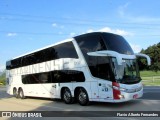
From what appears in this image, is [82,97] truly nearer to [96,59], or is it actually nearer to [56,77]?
[96,59]

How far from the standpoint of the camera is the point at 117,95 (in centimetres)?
1417

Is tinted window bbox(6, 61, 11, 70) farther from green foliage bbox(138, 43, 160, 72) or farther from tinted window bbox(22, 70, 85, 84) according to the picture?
green foliage bbox(138, 43, 160, 72)

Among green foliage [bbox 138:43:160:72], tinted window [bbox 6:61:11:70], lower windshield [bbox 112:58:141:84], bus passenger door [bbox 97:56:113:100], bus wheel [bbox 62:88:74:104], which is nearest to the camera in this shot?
lower windshield [bbox 112:58:141:84]

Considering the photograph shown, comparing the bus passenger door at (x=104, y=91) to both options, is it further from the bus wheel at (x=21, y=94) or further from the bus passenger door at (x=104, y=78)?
the bus wheel at (x=21, y=94)

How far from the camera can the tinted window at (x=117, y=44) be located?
14906mm

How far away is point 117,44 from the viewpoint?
15.2 metres

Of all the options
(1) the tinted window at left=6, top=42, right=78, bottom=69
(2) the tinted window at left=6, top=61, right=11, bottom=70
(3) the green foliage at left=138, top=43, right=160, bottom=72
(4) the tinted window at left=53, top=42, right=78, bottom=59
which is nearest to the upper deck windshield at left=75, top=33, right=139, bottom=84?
(4) the tinted window at left=53, top=42, right=78, bottom=59

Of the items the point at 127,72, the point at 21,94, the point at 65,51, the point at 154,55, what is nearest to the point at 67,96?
the point at 65,51

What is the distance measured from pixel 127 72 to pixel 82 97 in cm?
283

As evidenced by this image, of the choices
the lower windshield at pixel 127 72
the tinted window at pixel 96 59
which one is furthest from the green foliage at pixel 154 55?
the tinted window at pixel 96 59

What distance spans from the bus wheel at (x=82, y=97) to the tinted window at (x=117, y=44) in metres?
2.75

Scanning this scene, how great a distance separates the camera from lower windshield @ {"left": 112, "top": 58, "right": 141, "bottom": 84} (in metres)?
14.3

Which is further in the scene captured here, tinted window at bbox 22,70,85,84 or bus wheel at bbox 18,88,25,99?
bus wheel at bbox 18,88,25,99

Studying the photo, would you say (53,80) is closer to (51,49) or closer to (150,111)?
(51,49)
